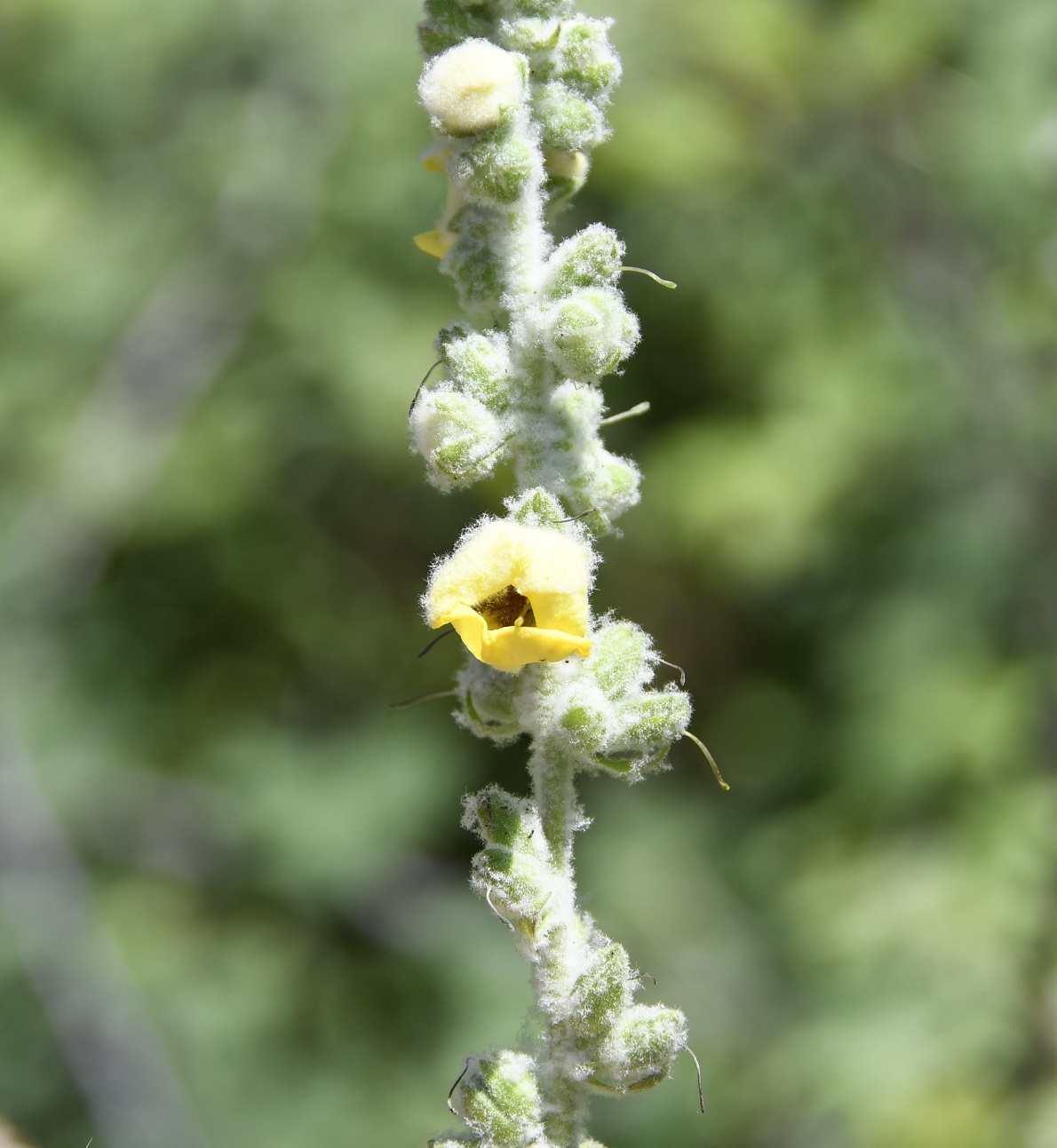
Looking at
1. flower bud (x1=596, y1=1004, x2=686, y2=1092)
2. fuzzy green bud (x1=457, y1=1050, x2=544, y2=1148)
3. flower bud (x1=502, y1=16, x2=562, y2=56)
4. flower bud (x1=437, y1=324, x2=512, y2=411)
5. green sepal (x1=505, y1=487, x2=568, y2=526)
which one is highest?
flower bud (x1=502, y1=16, x2=562, y2=56)

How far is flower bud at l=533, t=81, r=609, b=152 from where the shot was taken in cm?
195

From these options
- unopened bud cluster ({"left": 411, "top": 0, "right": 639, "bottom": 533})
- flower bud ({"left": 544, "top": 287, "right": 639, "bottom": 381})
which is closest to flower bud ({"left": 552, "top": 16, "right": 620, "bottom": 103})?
unopened bud cluster ({"left": 411, "top": 0, "right": 639, "bottom": 533})

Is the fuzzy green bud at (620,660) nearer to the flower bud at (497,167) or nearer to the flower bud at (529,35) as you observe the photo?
the flower bud at (497,167)

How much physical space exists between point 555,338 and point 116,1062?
223 inches

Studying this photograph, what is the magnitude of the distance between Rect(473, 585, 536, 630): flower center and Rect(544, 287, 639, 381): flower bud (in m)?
0.36

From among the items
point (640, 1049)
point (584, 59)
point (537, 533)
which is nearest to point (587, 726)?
point (537, 533)

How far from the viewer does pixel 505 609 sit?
6.05 feet

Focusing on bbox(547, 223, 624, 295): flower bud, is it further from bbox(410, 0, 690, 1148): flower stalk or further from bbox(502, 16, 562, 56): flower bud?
bbox(502, 16, 562, 56): flower bud

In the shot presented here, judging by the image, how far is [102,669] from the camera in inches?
333

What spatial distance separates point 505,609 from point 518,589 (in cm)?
19

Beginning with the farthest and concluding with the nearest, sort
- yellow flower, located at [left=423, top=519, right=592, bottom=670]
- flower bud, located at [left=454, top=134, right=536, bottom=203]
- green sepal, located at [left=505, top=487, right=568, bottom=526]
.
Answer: flower bud, located at [left=454, top=134, right=536, bottom=203]
green sepal, located at [left=505, top=487, right=568, bottom=526]
yellow flower, located at [left=423, top=519, right=592, bottom=670]

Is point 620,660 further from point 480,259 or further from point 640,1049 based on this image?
point 480,259

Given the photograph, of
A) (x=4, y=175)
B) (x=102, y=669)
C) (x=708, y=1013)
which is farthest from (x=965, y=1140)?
(x=4, y=175)

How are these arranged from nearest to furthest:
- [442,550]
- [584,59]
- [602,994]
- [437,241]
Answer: [602,994], [584,59], [437,241], [442,550]
